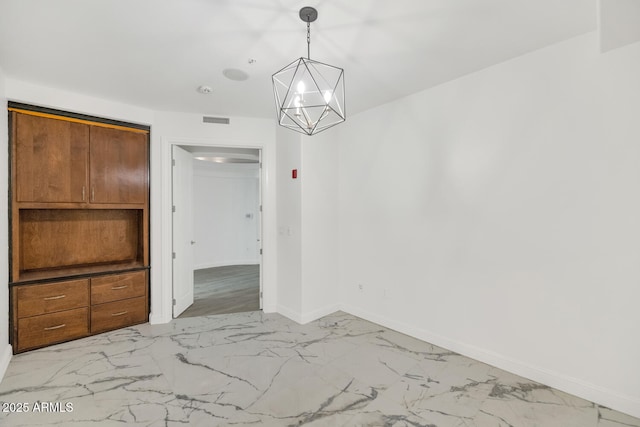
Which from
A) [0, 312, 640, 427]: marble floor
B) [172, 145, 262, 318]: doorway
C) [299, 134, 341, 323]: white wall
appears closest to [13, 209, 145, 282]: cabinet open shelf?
[0, 312, 640, 427]: marble floor

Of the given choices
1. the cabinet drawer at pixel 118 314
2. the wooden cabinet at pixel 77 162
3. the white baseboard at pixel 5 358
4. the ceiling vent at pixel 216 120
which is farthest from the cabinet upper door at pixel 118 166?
the white baseboard at pixel 5 358

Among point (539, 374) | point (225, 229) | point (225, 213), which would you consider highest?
point (225, 213)

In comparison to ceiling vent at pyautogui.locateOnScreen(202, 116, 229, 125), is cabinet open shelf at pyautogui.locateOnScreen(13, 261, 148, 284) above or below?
below

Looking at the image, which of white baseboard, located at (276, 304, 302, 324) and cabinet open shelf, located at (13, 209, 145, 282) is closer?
cabinet open shelf, located at (13, 209, 145, 282)

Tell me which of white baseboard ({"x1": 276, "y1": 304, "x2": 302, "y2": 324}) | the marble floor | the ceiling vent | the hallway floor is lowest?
the hallway floor

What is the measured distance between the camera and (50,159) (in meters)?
3.21

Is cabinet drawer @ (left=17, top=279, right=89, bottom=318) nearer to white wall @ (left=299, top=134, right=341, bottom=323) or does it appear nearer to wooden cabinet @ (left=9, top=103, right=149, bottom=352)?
wooden cabinet @ (left=9, top=103, right=149, bottom=352)

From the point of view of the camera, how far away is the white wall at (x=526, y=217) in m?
2.14

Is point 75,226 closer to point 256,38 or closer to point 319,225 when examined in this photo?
point 319,225

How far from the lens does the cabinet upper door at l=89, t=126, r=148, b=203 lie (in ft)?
11.5

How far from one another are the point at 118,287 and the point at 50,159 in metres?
1.59

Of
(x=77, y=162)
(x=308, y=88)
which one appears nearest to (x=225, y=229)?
(x=77, y=162)

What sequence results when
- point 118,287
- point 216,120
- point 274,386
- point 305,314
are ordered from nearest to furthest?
point 274,386
point 118,287
point 305,314
point 216,120

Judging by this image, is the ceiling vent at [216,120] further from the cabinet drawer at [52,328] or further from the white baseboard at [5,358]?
the white baseboard at [5,358]
